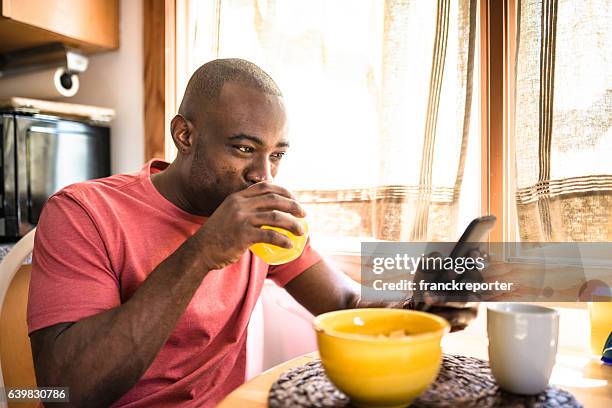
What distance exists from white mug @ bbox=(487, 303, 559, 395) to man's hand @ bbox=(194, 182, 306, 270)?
336mm

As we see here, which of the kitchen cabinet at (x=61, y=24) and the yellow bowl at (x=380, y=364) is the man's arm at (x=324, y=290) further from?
the kitchen cabinet at (x=61, y=24)

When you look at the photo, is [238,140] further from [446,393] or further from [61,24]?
[61,24]

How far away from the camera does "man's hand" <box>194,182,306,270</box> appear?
2.62ft

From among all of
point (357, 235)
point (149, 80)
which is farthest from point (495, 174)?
point (149, 80)

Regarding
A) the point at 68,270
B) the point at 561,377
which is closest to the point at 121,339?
the point at 68,270

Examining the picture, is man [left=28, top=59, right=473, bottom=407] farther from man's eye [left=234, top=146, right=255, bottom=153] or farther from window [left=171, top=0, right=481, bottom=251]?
window [left=171, top=0, right=481, bottom=251]

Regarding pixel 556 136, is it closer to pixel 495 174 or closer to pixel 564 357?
pixel 495 174

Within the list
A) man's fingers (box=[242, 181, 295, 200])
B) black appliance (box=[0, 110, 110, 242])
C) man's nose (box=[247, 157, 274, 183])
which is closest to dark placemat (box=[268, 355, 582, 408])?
man's fingers (box=[242, 181, 295, 200])

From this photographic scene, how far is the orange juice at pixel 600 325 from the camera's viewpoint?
92 centimetres

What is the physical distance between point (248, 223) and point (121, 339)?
0.91ft

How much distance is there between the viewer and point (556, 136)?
1.29 m

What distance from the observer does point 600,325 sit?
93 cm

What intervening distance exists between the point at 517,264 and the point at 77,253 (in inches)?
44.1

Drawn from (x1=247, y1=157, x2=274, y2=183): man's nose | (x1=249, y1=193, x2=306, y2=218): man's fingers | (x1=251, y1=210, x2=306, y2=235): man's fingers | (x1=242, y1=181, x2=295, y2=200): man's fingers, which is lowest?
(x1=251, y1=210, x2=306, y2=235): man's fingers
